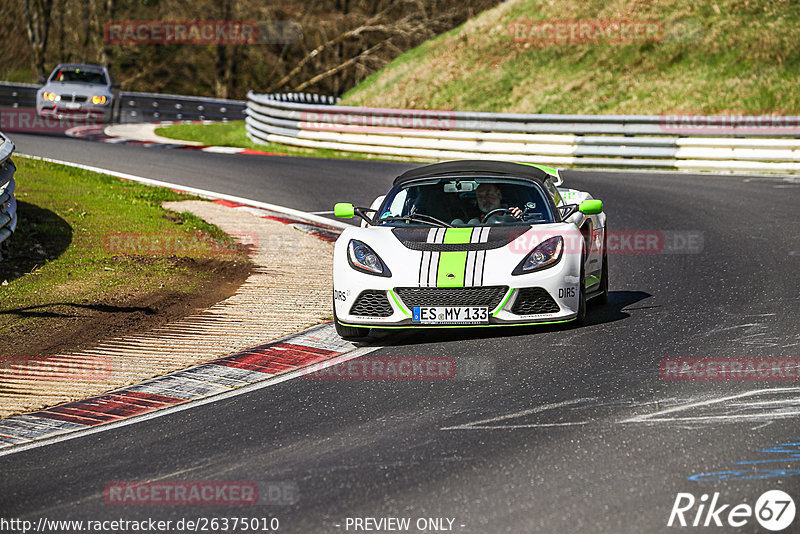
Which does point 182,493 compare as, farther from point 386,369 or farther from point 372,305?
point 372,305

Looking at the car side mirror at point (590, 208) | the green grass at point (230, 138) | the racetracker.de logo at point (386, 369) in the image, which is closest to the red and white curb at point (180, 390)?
the racetracker.de logo at point (386, 369)

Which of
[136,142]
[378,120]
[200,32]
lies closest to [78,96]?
[136,142]

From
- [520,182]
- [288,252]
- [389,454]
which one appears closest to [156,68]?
[288,252]

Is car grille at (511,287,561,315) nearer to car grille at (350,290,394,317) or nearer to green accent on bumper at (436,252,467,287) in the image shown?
green accent on bumper at (436,252,467,287)

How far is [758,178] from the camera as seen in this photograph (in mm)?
Result: 19766

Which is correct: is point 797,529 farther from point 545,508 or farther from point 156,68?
point 156,68

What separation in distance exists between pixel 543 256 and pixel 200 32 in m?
41.6

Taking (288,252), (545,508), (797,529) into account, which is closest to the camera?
(797,529)

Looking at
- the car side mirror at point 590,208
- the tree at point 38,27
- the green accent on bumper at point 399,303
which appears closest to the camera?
the green accent on bumper at point 399,303

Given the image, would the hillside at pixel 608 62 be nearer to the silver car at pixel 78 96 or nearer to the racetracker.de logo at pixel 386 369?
the silver car at pixel 78 96

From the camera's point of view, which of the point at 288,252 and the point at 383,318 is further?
the point at 288,252

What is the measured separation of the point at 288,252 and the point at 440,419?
6647 mm

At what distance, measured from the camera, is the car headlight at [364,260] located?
8.56 meters

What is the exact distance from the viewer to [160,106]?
3700cm
